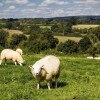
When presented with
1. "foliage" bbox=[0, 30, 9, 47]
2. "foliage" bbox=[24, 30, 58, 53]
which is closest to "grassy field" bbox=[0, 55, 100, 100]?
"foliage" bbox=[24, 30, 58, 53]

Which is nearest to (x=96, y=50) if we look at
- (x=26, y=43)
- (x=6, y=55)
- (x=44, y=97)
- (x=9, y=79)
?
(x=26, y=43)

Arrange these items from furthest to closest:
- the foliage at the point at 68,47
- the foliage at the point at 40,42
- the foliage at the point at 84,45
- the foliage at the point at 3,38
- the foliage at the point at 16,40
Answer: the foliage at the point at 16,40 < the foliage at the point at 3,38 < the foliage at the point at 84,45 < the foliage at the point at 68,47 < the foliage at the point at 40,42

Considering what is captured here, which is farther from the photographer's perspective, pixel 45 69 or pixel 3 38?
pixel 3 38

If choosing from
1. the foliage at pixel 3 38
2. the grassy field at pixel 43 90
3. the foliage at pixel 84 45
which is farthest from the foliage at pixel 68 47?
the grassy field at pixel 43 90

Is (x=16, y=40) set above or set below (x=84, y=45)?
above

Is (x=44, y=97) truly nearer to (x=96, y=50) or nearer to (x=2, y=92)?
(x=2, y=92)

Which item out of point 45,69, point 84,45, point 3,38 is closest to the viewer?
point 45,69

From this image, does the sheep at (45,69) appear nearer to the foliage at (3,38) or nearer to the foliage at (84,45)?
the foliage at (84,45)

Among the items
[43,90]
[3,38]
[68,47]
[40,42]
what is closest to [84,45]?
[68,47]

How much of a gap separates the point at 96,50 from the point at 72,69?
5841 cm

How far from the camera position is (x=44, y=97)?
15.5 meters

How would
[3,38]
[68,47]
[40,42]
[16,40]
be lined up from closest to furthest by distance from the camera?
[40,42] < [68,47] < [3,38] < [16,40]

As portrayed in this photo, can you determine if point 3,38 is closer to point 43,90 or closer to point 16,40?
point 16,40

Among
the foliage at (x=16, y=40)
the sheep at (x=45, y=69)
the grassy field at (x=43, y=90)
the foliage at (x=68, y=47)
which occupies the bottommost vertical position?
the foliage at (x=68, y=47)
